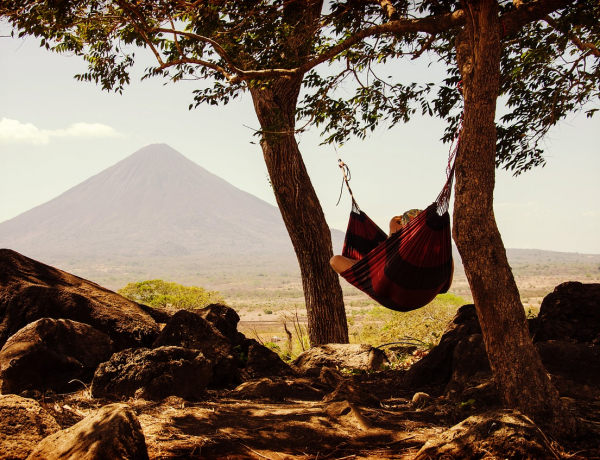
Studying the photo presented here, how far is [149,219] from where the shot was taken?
142 metres

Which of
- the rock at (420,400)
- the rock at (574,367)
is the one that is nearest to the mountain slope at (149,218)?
the rock at (420,400)

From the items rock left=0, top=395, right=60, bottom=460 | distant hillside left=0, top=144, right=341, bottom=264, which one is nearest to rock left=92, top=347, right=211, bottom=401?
rock left=0, top=395, right=60, bottom=460

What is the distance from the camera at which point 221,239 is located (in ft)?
440

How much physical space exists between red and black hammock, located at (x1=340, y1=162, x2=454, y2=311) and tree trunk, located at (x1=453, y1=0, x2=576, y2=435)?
0.46 meters

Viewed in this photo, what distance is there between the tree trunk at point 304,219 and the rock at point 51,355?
6.39 ft

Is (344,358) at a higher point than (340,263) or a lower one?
lower

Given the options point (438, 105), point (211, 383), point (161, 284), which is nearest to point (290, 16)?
point (438, 105)

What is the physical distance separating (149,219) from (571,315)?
473 ft

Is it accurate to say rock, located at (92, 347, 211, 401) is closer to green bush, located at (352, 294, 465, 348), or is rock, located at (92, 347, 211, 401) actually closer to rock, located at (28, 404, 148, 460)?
rock, located at (28, 404, 148, 460)

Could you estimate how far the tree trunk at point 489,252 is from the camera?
2387 millimetres

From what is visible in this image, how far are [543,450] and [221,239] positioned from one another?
134 m

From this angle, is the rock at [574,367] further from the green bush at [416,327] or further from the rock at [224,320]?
the green bush at [416,327]

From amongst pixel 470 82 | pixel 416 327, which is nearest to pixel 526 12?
pixel 470 82

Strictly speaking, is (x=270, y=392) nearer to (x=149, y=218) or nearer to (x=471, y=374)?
(x=471, y=374)
